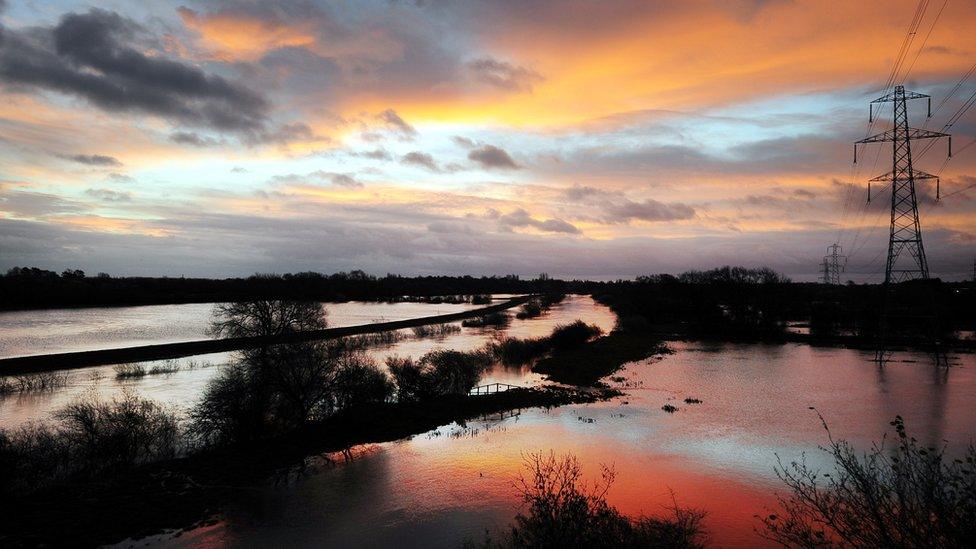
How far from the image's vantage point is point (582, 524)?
11227 mm

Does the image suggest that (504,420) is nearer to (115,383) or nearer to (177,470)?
(177,470)

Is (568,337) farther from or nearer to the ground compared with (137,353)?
farther from the ground

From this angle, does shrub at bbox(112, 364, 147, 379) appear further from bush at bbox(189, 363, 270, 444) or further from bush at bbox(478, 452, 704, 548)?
bush at bbox(478, 452, 704, 548)

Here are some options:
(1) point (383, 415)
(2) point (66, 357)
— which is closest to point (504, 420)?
(1) point (383, 415)

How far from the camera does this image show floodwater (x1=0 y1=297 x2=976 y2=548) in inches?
682

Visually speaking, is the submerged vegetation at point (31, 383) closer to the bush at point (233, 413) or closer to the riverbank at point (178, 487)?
the bush at point (233, 413)

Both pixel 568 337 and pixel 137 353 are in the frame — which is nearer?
pixel 137 353

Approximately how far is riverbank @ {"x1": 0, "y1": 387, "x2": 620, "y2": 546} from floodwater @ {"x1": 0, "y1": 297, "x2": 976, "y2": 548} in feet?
3.30

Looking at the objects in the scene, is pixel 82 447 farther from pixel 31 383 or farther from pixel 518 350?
pixel 518 350

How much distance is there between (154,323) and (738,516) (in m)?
80.2

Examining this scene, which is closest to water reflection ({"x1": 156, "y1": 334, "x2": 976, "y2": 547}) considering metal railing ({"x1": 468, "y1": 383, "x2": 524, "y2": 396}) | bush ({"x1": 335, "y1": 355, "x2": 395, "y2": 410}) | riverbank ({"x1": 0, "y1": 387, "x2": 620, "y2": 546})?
riverbank ({"x1": 0, "y1": 387, "x2": 620, "y2": 546})

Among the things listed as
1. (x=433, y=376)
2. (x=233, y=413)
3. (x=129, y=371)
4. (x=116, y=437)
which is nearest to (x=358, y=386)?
(x=433, y=376)

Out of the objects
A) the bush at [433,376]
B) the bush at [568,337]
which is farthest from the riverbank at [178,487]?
the bush at [568,337]

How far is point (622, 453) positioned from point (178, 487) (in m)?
18.6
